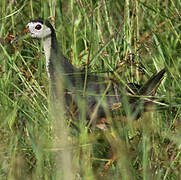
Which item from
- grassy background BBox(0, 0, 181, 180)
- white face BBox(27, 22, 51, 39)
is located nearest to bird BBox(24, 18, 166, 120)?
white face BBox(27, 22, 51, 39)

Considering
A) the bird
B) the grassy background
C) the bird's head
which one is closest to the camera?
the grassy background

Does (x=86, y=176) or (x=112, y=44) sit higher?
(x=112, y=44)

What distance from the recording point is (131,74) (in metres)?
3.75

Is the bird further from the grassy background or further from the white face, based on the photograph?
the grassy background

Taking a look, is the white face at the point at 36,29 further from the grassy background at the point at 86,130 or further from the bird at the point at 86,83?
the grassy background at the point at 86,130

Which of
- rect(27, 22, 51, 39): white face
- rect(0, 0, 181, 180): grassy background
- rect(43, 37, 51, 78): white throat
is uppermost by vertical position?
rect(27, 22, 51, 39): white face

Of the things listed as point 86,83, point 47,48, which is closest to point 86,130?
point 86,83

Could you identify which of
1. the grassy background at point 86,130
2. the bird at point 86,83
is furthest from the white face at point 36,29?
the grassy background at point 86,130

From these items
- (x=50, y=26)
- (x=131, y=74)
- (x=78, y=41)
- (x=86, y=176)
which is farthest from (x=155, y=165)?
(x=78, y=41)

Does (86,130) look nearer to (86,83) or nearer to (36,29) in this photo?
(86,83)

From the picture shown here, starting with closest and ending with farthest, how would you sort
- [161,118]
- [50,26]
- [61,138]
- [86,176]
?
[61,138] → [86,176] → [161,118] → [50,26]

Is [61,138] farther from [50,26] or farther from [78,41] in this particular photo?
[78,41]

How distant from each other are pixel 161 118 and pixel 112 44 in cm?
103

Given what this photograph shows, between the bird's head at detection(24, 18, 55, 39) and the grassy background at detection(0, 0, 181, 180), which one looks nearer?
the grassy background at detection(0, 0, 181, 180)
